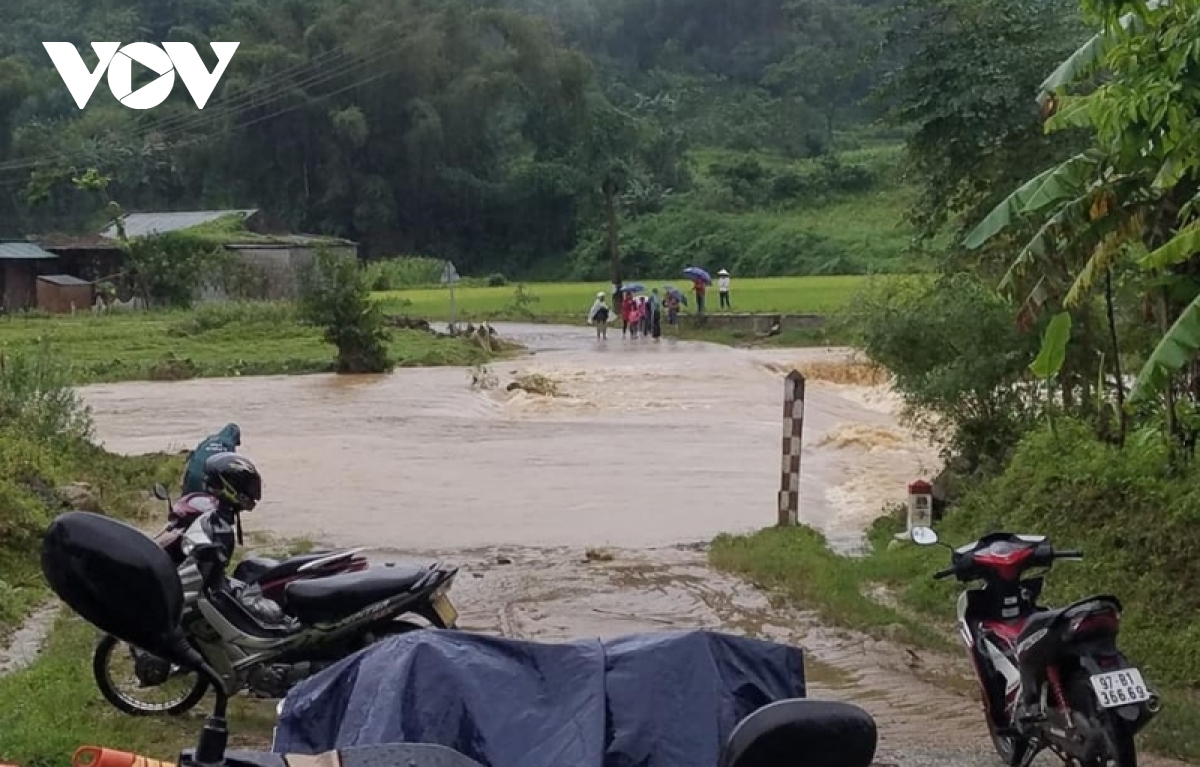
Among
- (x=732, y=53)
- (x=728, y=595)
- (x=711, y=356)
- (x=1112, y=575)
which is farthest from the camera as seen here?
(x=732, y=53)

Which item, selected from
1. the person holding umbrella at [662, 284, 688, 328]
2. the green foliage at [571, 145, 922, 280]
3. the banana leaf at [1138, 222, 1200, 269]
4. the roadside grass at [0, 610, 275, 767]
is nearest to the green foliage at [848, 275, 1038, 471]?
the banana leaf at [1138, 222, 1200, 269]

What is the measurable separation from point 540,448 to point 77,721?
14954 mm

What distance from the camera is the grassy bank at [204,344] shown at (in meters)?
33.0

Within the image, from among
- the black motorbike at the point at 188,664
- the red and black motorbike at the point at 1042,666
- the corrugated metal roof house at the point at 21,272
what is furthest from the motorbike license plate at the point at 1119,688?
the corrugated metal roof house at the point at 21,272

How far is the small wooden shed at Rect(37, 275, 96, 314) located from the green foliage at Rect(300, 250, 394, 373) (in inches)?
844

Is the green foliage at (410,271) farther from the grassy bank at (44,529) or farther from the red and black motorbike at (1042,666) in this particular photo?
the red and black motorbike at (1042,666)

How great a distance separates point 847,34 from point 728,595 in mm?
73234

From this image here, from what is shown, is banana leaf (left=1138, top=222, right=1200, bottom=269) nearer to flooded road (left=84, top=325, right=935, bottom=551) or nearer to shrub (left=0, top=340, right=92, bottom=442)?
flooded road (left=84, top=325, right=935, bottom=551)

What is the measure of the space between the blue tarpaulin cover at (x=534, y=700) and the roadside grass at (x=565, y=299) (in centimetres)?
3786

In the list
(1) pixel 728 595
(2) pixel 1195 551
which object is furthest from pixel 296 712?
(1) pixel 728 595

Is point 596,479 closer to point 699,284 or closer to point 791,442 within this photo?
point 791,442

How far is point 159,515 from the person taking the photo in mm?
14812

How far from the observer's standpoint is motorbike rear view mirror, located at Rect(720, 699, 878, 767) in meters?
2.17

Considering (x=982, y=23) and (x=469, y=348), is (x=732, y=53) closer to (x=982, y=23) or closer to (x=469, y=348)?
(x=469, y=348)
